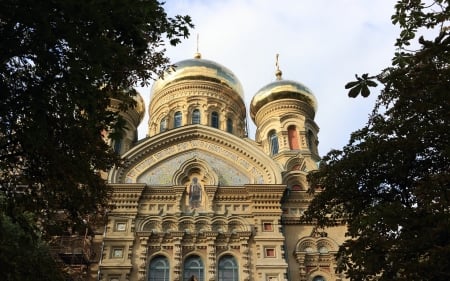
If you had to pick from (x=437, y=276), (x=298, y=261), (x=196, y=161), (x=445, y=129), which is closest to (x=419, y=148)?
(x=445, y=129)

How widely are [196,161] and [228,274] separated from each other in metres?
4.55

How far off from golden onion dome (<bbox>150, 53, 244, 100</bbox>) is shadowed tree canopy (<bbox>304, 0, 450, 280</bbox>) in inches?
651

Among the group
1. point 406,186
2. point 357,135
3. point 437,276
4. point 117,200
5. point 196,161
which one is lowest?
point 437,276

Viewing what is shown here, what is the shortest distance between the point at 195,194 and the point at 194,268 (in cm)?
278

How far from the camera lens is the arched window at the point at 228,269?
52.4 feet

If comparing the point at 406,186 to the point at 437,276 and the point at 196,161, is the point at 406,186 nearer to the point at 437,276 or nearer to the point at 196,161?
the point at 437,276

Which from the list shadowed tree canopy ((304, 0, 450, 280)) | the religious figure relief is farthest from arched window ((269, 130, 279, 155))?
shadowed tree canopy ((304, 0, 450, 280))

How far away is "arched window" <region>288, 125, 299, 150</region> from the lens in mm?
21211

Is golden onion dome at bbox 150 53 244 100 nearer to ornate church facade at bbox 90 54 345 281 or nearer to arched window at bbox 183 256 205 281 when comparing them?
ornate church facade at bbox 90 54 345 281

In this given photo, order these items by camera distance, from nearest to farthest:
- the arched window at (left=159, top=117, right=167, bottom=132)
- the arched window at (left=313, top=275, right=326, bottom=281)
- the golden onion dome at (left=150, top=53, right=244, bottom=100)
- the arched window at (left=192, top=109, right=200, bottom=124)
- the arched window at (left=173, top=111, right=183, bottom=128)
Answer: the arched window at (left=313, top=275, right=326, bottom=281), the arched window at (left=192, top=109, right=200, bottom=124), the arched window at (left=173, top=111, right=183, bottom=128), the arched window at (left=159, top=117, right=167, bottom=132), the golden onion dome at (left=150, top=53, right=244, bottom=100)

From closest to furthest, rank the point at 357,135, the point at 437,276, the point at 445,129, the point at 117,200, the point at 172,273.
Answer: the point at 437,276
the point at 445,129
the point at 357,135
the point at 172,273
the point at 117,200

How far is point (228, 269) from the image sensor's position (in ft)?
53.1

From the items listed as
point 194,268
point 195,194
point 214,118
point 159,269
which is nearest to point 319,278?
point 194,268

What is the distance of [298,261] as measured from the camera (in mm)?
16422
